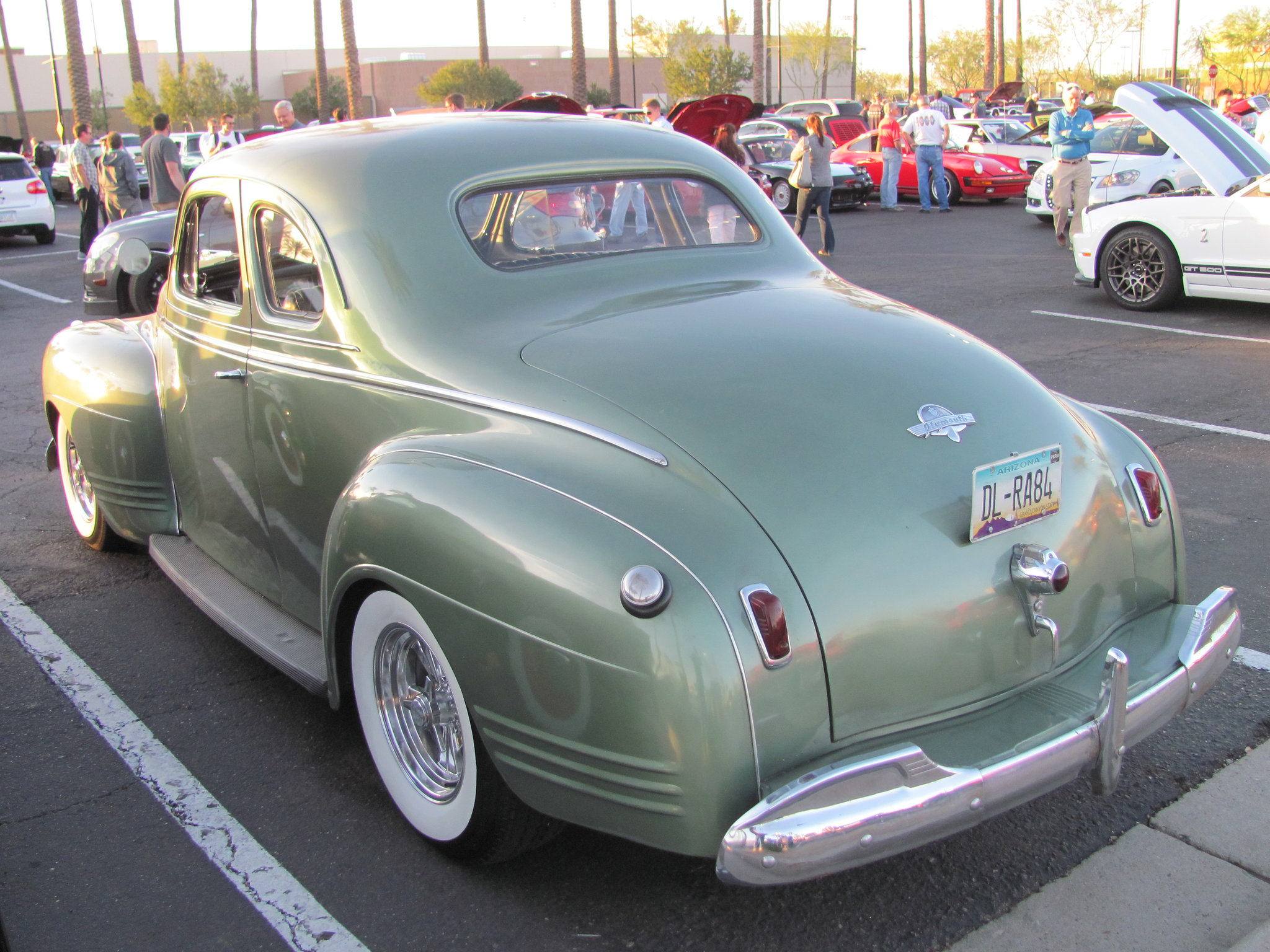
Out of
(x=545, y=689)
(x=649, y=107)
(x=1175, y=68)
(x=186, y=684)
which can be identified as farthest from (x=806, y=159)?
(x=1175, y=68)

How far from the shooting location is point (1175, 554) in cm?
298

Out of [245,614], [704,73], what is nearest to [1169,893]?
[245,614]

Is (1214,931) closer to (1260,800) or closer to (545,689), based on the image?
(1260,800)

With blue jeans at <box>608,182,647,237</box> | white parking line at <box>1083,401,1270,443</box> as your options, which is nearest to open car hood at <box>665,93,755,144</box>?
white parking line at <box>1083,401,1270,443</box>

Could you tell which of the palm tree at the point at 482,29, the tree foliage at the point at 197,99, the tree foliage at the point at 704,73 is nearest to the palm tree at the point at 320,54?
the palm tree at the point at 482,29

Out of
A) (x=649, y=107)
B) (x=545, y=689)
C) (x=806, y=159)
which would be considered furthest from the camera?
A: (x=649, y=107)

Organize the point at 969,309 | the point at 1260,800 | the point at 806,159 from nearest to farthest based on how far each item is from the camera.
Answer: the point at 1260,800, the point at 969,309, the point at 806,159

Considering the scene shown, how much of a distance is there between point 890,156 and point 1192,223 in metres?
10.8

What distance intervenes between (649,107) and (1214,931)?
1318 centimetres

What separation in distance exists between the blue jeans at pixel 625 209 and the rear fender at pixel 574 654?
1248 mm

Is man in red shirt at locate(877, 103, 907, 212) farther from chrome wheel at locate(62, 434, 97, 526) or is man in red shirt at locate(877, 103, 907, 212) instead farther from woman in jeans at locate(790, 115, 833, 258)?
chrome wheel at locate(62, 434, 97, 526)

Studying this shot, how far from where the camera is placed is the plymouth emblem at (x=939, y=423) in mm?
2645

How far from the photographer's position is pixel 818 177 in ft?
44.5

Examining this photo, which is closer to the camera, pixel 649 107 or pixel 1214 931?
pixel 1214 931
